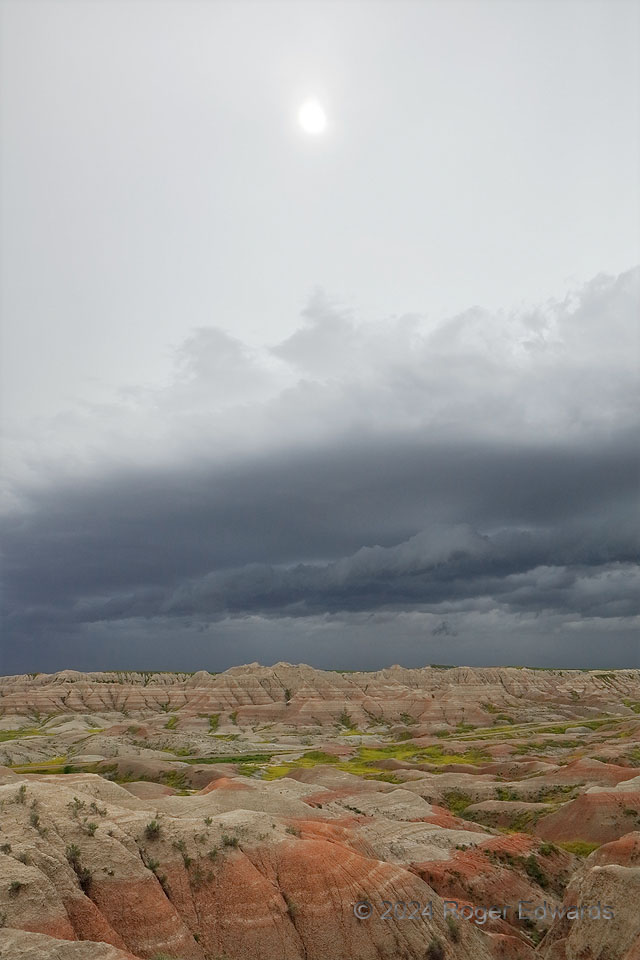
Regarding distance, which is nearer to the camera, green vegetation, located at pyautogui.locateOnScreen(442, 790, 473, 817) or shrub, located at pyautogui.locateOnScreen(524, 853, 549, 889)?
shrub, located at pyautogui.locateOnScreen(524, 853, 549, 889)

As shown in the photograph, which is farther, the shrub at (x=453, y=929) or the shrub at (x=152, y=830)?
the shrub at (x=453, y=929)

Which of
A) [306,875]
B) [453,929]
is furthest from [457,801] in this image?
[306,875]

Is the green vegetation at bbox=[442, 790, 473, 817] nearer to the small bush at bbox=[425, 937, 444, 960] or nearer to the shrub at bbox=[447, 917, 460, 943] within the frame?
the shrub at bbox=[447, 917, 460, 943]

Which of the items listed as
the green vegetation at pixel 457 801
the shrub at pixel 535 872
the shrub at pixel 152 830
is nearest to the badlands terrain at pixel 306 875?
the shrub at pixel 152 830

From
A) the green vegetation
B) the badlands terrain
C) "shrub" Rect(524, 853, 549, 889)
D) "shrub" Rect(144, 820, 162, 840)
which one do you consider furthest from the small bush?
the green vegetation

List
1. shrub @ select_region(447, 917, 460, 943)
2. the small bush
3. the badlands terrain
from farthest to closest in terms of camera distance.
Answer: shrub @ select_region(447, 917, 460, 943), the small bush, the badlands terrain

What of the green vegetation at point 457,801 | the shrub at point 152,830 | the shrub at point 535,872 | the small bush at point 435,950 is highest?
the shrub at point 152,830

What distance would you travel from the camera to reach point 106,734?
6220 inches

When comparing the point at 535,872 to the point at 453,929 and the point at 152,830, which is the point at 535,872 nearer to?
the point at 453,929

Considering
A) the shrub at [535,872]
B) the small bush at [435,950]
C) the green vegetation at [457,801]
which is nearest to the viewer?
the small bush at [435,950]

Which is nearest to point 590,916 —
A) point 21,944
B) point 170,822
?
point 170,822

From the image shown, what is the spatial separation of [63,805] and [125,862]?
5931 mm

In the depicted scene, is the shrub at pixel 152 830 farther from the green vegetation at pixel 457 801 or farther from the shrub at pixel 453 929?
the green vegetation at pixel 457 801

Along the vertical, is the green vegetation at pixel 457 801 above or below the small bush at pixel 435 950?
below
